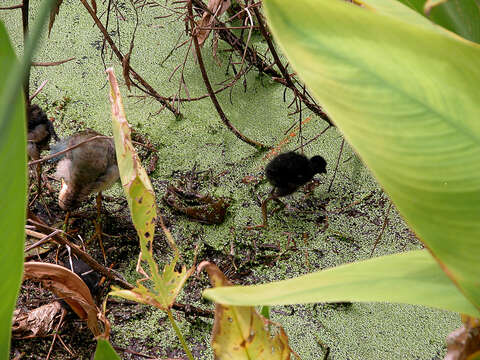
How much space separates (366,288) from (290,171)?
3.46 feet

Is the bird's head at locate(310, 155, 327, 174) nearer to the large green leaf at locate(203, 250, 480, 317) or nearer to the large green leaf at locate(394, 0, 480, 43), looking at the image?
the large green leaf at locate(394, 0, 480, 43)

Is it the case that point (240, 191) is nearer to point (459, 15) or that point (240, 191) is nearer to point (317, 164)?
point (317, 164)

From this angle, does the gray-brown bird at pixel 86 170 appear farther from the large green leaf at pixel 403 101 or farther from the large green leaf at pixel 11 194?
the large green leaf at pixel 403 101

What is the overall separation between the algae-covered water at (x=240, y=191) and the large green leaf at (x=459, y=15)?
0.83m

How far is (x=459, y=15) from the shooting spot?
72 cm

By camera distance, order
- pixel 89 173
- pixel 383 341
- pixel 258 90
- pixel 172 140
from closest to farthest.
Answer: pixel 383 341
pixel 89 173
pixel 172 140
pixel 258 90

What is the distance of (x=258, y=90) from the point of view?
6.33 feet

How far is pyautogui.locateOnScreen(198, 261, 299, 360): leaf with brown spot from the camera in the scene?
57cm

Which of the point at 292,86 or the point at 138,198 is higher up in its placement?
the point at 138,198

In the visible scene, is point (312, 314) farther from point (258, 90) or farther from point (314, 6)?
point (314, 6)

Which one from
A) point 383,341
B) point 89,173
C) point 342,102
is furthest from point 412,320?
point 342,102

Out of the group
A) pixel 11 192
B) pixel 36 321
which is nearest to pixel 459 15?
pixel 11 192

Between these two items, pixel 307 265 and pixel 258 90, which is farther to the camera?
pixel 258 90

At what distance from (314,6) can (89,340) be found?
45.1 inches
